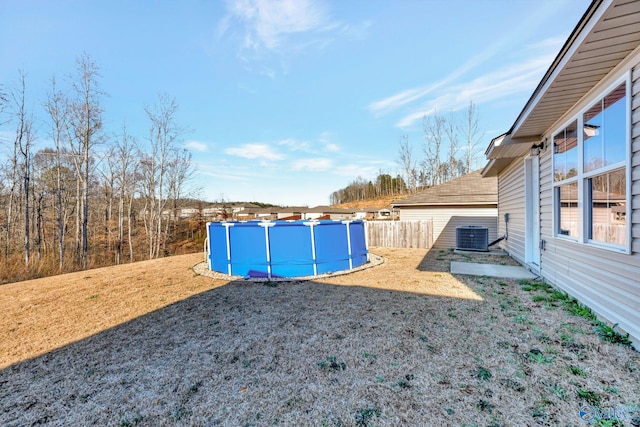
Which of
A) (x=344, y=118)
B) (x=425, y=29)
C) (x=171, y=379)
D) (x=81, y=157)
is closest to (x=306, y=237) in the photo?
(x=171, y=379)

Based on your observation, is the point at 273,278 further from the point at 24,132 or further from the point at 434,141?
the point at 434,141

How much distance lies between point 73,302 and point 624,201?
827 cm

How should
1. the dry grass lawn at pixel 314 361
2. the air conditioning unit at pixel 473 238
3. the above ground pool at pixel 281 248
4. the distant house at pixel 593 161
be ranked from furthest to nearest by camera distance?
1. the air conditioning unit at pixel 473 238
2. the above ground pool at pixel 281 248
3. the distant house at pixel 593 161
4. the dry grass lawn at pixel 314 361

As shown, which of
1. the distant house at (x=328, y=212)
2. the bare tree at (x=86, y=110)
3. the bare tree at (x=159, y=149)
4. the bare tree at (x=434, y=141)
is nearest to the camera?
the bare tree at (x=86, y=110)

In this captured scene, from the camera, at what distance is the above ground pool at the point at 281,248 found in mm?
6266

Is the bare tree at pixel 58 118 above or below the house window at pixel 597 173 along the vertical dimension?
above

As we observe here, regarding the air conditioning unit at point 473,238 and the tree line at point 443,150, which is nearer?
the air conditioning unit at point 473,238

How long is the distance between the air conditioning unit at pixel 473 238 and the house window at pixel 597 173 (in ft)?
17.2

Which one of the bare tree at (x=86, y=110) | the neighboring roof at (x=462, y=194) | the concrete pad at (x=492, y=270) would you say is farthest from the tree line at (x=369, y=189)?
the bare tree at (x=86, y=110)

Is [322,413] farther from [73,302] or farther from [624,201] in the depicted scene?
[73,302]

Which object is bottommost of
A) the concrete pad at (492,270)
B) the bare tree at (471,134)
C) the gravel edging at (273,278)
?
the gravel edging at (273,278)

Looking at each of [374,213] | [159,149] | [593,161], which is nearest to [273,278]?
[593,161]

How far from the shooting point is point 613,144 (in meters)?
2.96

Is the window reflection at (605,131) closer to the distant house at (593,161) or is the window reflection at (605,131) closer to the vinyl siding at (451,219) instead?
the distant house at (593,161)
